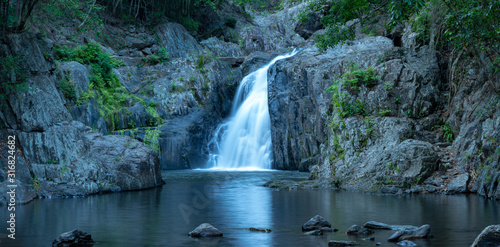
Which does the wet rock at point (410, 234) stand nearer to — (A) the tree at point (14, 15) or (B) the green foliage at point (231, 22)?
(A) the tree at point (14, 15)

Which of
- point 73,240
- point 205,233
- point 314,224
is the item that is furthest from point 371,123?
point 73,240

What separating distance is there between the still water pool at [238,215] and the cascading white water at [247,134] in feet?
35.8

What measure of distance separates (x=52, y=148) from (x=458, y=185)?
1379 centimetres

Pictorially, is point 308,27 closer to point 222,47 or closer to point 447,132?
point 222,47

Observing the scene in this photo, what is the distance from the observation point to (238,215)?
12.1 meters

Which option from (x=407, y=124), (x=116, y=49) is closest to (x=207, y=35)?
(x=116, y=49)

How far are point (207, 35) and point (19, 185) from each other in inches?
1330

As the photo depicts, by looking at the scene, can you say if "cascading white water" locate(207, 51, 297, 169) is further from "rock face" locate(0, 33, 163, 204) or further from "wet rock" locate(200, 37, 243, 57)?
"rock face" locate(0, 33, 163, 204)

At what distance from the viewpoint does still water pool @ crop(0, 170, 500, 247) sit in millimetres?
8828

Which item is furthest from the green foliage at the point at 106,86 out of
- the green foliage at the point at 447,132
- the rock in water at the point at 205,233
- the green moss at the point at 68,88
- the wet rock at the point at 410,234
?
the wet rock at the point at 410,234

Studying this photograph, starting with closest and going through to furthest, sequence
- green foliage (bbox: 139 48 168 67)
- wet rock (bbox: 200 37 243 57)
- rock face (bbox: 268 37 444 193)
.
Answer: rock face (bbox: 268 37 444 193), green foliage (bbox: 139 48 168 67), wet rock (bbox: 200 37 243 57)

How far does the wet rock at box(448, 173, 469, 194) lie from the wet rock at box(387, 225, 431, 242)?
7.72 m

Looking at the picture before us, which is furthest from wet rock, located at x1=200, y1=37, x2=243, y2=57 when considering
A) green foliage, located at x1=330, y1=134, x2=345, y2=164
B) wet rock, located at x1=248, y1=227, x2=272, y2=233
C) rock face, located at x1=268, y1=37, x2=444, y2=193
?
wet rock, located at x1=248, y1=227, x2=272, y2=233

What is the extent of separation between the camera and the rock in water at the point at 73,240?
8078 mm
